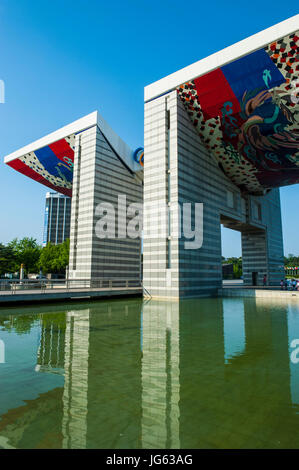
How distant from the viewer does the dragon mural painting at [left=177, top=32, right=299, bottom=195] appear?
22.4 meters

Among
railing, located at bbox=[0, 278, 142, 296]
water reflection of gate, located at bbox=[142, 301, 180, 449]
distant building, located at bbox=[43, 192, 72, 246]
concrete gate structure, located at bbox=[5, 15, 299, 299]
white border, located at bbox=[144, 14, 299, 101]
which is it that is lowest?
water reflection of gate, located at bbox=[142, 301, 180, 449]

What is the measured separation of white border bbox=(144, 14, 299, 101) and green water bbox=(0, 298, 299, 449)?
72.9 ft

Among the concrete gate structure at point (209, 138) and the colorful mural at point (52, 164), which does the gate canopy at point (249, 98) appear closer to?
the concrete gate structure at point (209, 138)

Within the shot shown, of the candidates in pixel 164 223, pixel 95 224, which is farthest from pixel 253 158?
pixel 95 224

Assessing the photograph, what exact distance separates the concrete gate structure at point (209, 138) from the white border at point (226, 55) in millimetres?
75

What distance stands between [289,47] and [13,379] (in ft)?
88.5

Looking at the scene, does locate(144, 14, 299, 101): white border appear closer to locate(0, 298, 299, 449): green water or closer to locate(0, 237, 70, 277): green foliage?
locate(0, 298, 299, 449): green water

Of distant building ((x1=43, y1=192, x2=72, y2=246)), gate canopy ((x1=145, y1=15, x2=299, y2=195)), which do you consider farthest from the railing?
distant building ((x1=43, y1=192, x2=72, y2=246))

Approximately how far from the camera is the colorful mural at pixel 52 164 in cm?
3650

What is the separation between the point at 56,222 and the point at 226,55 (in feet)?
406

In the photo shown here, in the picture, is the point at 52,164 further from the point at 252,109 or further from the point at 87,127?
the point at 252,109

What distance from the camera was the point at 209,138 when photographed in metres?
29.8

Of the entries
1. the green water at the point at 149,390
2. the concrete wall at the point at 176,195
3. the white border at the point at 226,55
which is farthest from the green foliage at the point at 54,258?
the green water at the point at 149,390

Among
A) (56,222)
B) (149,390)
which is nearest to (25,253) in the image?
(149,390)
